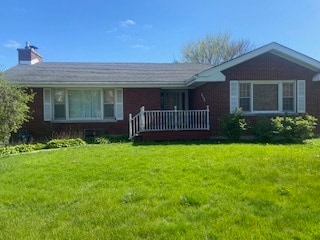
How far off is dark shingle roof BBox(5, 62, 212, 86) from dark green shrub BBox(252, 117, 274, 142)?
454 cm

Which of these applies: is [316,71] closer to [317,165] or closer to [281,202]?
[317,165]

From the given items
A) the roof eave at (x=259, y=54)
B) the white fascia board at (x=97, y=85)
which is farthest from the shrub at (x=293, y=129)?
the white fascia board at (x=97, y=85)

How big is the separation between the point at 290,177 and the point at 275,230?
239 centimetres

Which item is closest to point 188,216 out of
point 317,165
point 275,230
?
point 275,230

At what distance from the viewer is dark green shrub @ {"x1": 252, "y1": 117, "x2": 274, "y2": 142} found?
44.5 feet

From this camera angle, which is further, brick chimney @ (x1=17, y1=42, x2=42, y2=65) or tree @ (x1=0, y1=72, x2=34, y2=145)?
brick chimney @ (x1=17, y1=42, x2=42, y2=65)

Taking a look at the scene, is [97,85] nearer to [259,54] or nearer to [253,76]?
[253,76]

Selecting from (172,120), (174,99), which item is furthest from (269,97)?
(174,99)

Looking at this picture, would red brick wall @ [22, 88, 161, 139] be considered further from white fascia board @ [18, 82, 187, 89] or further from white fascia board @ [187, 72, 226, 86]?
white fascia board @ [187, 72, 226, 86]

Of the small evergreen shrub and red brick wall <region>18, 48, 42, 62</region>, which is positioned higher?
red brick wall <region>18, 48, 42, 62</region>

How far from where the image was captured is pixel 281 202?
16.0 ft

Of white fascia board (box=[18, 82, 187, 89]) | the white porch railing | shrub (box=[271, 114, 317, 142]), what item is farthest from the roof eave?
shrub (box=[271, 114, 317, 142])

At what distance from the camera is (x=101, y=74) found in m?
17.2

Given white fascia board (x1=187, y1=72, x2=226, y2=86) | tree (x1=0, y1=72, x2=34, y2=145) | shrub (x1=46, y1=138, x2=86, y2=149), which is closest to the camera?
tree (x1=0, y1=72, x2=34, y2=145)
